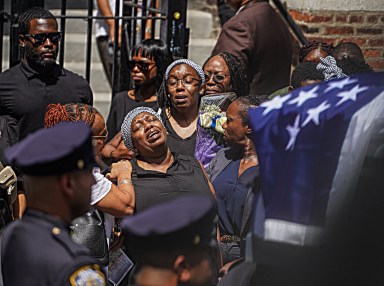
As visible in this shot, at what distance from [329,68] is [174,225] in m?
3.22

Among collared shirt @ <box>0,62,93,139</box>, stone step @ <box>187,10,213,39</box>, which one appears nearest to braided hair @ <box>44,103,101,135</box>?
collared shirt @ <box>0,62,93,139</box>

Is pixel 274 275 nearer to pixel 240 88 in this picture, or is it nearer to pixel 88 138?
pixel 88 138

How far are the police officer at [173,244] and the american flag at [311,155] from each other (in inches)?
19.0

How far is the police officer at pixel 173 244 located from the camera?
3.11 m

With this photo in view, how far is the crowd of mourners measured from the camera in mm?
3256

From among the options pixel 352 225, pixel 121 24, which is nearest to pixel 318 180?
pixel 352 225

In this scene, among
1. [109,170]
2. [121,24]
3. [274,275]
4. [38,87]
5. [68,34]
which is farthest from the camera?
[68,34]

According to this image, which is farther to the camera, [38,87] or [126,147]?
[38,87]

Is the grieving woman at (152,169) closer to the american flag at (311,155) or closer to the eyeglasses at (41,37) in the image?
the eyeglasses at (41,37)

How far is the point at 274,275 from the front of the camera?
147 inches

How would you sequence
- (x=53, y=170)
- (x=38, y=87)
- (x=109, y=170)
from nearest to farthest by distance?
1. (x=53, y=170)
2. (x=109, y=170)
3. (x=38, y=87)

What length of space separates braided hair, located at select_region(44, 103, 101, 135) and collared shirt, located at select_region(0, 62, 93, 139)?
62cm

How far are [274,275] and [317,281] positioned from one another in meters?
0.18

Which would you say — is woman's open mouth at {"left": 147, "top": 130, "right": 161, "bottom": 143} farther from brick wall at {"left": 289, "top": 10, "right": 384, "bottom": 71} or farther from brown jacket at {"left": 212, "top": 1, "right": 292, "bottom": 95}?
brick wall at {"left": 289, "top": 10, "right": 384, "bottom": 71}
